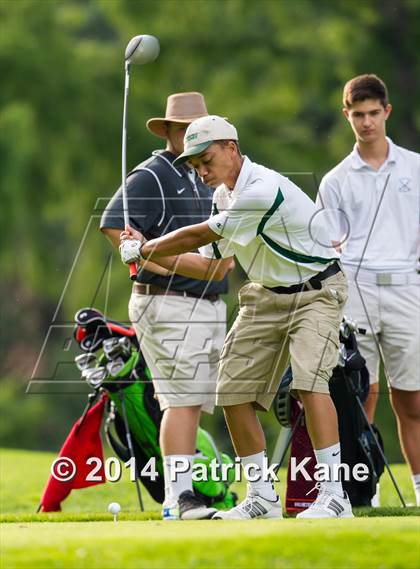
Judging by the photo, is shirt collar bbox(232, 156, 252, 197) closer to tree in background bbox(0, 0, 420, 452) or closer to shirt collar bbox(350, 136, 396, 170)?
shirt collar bbox(350, 136, 396, 170)

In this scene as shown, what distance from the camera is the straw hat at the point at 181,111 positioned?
7.93 meters

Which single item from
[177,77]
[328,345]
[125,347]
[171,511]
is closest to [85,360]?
[125,347]

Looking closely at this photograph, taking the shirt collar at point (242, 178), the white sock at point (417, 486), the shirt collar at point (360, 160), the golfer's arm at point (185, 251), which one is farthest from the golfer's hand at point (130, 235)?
the white sock at point (417, 486)

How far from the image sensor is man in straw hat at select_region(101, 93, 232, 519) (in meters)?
7.41

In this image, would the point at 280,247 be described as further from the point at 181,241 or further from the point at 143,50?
the point at 143,50

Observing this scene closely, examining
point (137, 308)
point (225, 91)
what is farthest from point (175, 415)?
point (225, 91)

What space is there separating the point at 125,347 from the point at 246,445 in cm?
158

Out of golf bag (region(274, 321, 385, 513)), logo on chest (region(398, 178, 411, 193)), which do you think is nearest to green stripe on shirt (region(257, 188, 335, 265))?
golf bag (region(274, 321, 385, 513))

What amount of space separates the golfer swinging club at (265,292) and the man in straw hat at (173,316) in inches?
24.7

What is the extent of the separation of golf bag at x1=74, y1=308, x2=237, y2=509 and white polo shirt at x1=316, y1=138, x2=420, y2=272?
136cm

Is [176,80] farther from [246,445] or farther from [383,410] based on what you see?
[246,445]

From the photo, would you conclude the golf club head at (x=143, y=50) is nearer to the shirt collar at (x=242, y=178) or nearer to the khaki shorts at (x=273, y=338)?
the shirt collar at (x=242, y=178)

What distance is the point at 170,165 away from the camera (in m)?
7.66

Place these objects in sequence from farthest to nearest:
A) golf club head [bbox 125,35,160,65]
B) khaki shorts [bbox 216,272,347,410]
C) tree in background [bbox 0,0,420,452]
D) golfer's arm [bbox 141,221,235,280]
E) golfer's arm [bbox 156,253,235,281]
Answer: tree in background [bbox 0,0,420,452], golf club head [bbox 125,35,160,65], golfer's arm [bbox 156,253,235,281], khaki shorts [bbox 216,272,347,410], golfer's arm [bbox 141,221,235,280]
